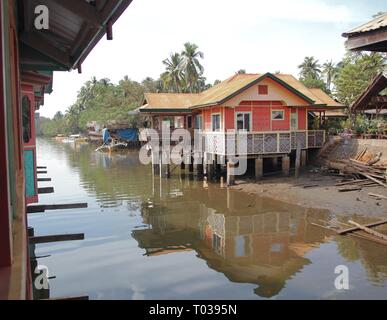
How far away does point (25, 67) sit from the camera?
24.0 feet

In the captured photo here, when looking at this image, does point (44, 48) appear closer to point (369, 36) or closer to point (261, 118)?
point (369, 36)

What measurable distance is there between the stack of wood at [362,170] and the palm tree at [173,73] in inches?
1432

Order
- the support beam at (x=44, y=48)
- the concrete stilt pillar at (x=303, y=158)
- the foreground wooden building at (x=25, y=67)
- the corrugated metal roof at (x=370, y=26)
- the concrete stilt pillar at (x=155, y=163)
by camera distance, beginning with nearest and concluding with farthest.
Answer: the foreground wooden building at (x=25, y=67)
the corrugated metal roof at (x=370, y=26)
the support beam at (x=44, y=48)
the concrete stilt pillar at (x=303, y=158)
the concrete stilt pillar at (x=155, y=163)

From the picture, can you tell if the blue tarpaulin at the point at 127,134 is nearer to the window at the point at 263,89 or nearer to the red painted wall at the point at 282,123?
the red painted wall at the point at 282,123

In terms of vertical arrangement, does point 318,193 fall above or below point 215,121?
below

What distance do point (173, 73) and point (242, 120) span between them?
3424 centimetres

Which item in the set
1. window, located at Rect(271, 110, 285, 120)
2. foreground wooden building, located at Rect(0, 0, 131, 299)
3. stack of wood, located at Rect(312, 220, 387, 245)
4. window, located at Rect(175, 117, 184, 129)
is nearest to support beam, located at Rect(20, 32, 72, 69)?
foreground wooden building, located at Rect(0, 0, 131, 299)

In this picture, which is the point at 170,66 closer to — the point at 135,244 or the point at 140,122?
the point at 140,122

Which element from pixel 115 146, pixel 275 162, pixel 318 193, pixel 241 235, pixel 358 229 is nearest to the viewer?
pixel 358 229

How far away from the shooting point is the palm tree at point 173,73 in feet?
181

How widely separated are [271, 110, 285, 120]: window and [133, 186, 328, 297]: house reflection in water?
19.7 ft

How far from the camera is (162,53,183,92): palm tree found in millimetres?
55062

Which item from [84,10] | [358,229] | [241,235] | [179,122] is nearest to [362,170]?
[358,229]

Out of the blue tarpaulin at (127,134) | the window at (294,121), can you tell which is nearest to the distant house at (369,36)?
the window at (294,121)
